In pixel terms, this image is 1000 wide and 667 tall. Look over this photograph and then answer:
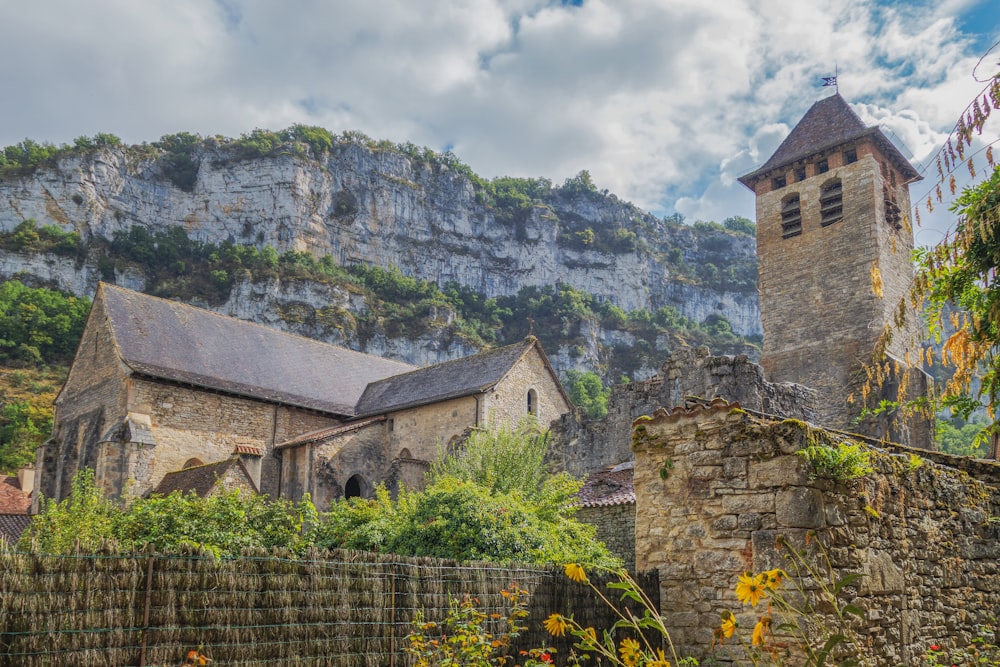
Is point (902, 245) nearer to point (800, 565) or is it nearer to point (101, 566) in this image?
point (800, 565)

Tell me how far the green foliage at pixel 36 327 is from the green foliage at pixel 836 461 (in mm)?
55890

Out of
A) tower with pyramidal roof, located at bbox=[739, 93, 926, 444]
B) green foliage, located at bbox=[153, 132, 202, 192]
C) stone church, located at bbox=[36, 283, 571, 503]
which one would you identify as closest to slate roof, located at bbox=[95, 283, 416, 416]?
stone church, located at bbox=[36, 283, 571, 503]

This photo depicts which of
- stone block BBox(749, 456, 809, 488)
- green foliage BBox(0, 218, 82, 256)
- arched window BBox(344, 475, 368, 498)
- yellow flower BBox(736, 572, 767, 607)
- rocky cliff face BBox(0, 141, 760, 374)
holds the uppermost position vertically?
rocky cliff face BBox(0, 141, 760, 374)

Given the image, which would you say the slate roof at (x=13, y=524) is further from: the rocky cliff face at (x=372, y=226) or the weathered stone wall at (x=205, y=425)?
the rocky cliff face at (x=372, y=226)

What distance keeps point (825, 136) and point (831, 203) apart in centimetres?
308

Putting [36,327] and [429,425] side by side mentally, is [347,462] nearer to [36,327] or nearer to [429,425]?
[429,425]

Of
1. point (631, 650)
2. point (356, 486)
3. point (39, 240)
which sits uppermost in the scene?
point (39, 240)

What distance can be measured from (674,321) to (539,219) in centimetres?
1988

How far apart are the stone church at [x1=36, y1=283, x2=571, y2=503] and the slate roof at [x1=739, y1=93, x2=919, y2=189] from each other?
1270 centimetres

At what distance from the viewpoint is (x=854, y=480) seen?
241 inches

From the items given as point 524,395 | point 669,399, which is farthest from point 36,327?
point 669,399

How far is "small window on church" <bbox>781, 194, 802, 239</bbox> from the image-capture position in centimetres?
2790

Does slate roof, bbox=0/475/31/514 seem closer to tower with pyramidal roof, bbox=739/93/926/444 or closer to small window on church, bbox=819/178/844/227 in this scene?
tower with pyramidal roof, bbox=739/93/926/444

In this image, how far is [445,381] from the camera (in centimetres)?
2411
